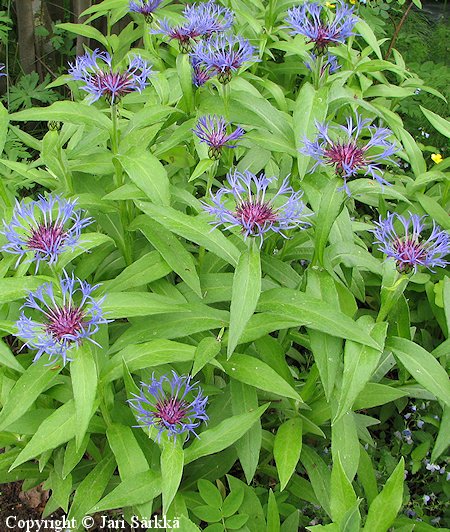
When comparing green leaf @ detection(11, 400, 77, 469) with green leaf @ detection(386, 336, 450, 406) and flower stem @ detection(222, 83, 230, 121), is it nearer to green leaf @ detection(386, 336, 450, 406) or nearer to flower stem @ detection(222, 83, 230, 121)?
green leaf @ detection(386, 336, 450, 406)

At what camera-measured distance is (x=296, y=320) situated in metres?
1.52

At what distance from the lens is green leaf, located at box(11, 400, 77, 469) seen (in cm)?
149

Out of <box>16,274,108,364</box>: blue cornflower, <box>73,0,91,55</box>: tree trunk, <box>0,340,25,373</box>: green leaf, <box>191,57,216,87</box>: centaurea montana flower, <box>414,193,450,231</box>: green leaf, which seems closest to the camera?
<box>16,274,108,364</box>: blue cornflower

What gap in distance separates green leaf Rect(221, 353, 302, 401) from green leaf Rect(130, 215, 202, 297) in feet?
0.72

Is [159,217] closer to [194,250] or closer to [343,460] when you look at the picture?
[194,250]

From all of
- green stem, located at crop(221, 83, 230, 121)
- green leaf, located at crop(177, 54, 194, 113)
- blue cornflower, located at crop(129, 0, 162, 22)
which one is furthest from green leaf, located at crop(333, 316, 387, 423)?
blue cornflower, located at crop(129, 0, 162, 22)

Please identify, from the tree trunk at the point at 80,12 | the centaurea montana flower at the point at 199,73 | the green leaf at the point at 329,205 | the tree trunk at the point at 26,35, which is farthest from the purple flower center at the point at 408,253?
the tree trunk at the point at 26,35

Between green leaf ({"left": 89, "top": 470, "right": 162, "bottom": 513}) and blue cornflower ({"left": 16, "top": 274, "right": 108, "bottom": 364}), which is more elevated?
blue cornflower ({"left": 16, "top": 274, "right": 108, "bottom": 364})

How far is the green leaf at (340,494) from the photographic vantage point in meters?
1.44

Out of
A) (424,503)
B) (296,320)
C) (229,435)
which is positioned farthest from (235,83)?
(424,503)

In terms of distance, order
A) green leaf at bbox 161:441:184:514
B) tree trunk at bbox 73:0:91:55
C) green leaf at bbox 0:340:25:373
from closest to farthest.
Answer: green leaf at bbox 161:441:184:514 → green leaf at bbox 0:340:25:373 → tree trunk at bbox 73:0:91:55

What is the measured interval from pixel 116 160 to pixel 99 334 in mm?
511

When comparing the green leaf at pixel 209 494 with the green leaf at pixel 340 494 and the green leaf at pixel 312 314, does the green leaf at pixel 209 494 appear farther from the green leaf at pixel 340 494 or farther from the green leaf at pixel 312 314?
the green leaf at pixel 312 314

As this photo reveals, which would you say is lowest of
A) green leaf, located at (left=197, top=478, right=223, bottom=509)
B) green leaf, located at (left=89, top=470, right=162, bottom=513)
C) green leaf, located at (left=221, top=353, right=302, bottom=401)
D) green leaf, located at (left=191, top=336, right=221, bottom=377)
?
green leaf, located at (left=197, top=478, right=223, bottom=509)
